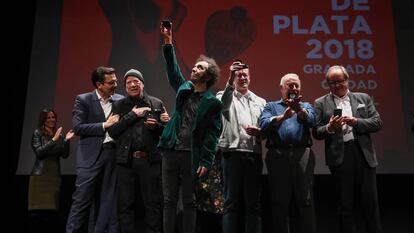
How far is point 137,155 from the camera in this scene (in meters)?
3.25

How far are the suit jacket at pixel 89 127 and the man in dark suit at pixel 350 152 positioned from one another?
174cm

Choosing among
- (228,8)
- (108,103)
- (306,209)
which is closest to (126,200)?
(108,103)

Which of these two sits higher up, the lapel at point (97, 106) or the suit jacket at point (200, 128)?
the lapel at point (97, 106)

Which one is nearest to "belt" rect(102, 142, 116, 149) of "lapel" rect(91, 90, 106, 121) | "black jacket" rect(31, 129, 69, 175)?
"lapel" rect(91, 90, 106, 121)

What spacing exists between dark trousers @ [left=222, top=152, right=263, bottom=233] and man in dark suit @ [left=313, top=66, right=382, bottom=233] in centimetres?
58

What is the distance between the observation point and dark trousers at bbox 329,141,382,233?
3195mm

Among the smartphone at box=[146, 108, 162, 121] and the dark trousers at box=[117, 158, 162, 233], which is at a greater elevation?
the smartphone at box=[146, 108, 162, 121]

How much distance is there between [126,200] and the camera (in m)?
3.18

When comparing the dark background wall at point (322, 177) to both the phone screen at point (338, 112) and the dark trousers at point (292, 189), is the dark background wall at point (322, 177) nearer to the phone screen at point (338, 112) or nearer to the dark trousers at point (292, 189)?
the dark trousers at point (292, 189)

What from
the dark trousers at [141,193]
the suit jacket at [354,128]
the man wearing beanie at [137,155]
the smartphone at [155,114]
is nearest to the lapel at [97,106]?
the man wearing beanie at [137,155]

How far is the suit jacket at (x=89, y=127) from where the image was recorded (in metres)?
3.47

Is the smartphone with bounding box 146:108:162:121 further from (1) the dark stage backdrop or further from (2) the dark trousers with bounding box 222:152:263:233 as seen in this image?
(1) the dark stage backdrop

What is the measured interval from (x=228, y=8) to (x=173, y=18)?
60 cm

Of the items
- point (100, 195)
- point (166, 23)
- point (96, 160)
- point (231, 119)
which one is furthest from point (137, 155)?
point (166, 23)
